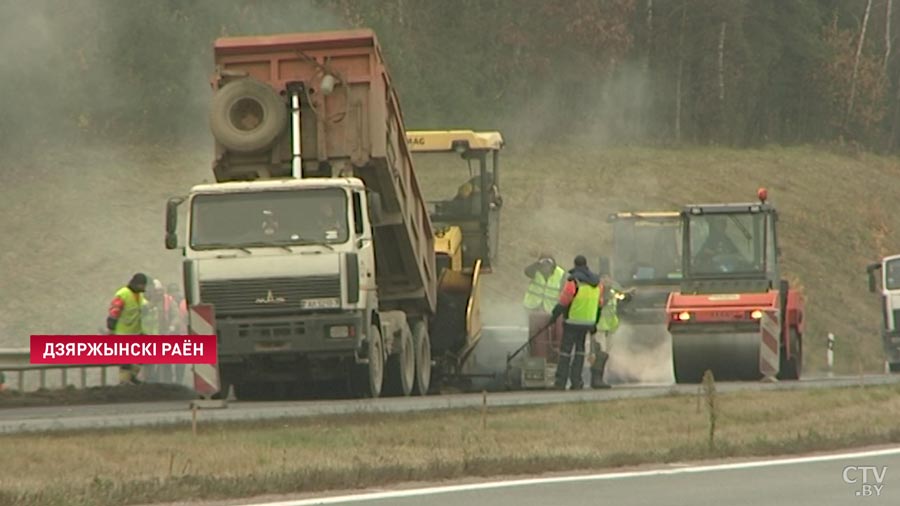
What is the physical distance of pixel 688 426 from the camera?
18234 mm

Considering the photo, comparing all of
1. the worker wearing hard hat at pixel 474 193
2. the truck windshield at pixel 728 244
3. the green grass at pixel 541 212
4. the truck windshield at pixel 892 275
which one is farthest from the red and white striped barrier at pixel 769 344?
the truck windshield at pixel 892 275

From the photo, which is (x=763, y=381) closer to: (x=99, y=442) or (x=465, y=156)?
(x=465, y=156)

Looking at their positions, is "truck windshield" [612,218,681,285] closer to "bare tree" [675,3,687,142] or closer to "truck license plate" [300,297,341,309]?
"truck license plate" [300,297,341,309]

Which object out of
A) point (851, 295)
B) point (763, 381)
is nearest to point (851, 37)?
point (851, 295)

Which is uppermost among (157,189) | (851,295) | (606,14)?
(606,14)

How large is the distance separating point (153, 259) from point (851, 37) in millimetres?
38971

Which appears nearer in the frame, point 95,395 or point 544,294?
point 95,395

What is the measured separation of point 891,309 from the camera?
37062mm

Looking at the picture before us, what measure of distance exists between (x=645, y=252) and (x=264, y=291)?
1157cm

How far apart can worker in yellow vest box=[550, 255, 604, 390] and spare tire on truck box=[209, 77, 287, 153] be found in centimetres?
525

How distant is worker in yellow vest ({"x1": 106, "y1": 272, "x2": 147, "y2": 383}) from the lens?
1006 inches

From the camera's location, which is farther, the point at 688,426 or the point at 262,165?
the point at 262,165

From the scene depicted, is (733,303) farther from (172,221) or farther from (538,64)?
(538,64)

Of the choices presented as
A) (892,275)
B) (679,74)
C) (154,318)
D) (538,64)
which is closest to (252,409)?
(154,318)
